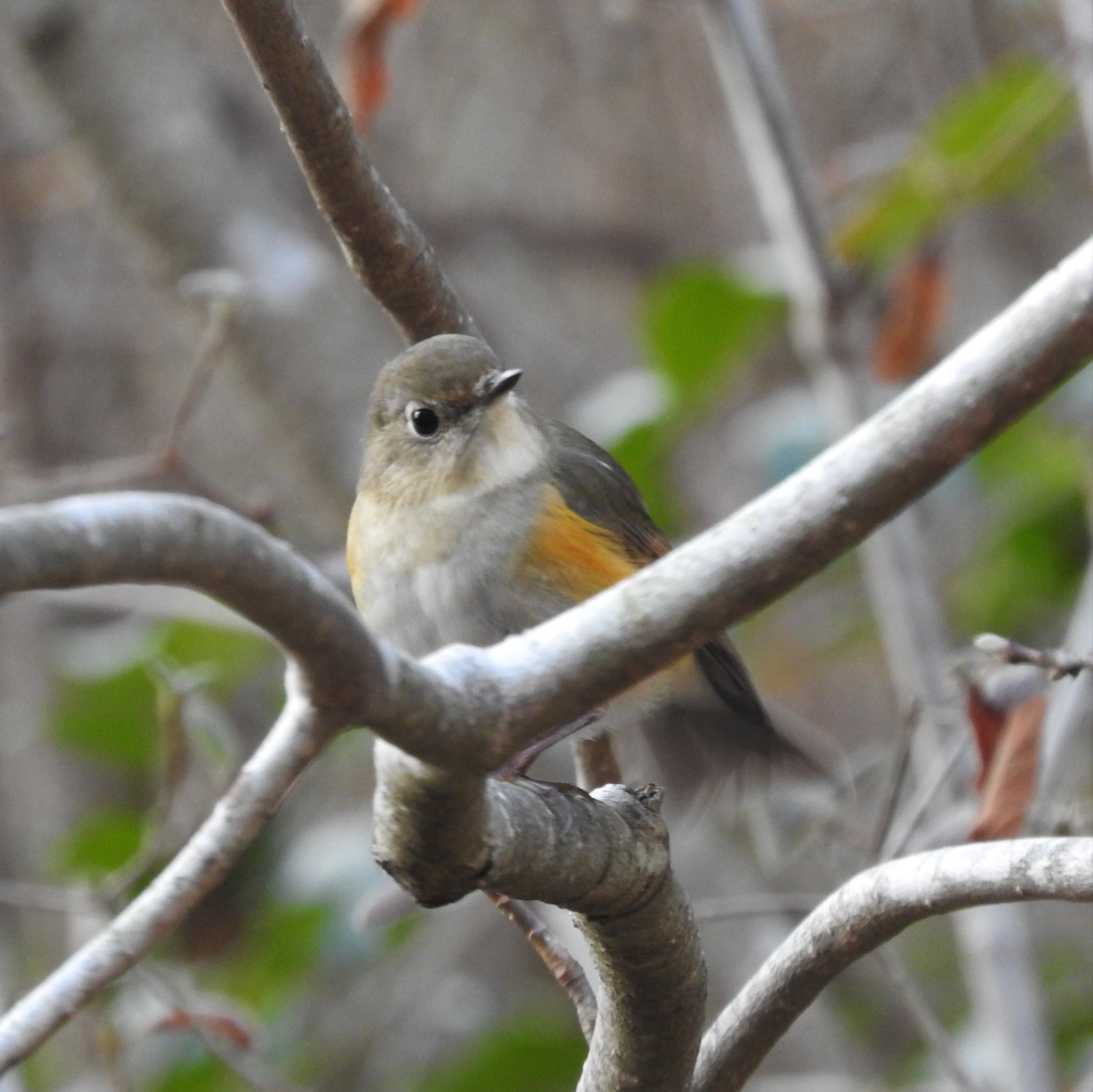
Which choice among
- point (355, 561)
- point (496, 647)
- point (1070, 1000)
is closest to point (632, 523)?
point (355, 561)

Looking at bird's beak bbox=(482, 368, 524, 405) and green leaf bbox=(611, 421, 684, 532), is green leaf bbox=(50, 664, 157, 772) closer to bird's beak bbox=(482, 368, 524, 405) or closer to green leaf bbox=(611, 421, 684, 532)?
green leaf bbox=(611, 421, 684, 532)

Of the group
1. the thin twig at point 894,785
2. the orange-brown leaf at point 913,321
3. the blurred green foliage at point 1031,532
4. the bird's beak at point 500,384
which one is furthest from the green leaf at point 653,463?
the thin twig at point 894,785

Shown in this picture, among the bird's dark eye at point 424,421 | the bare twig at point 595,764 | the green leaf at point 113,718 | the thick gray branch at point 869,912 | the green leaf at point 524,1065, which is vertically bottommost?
the thick gray branch at point 869,912

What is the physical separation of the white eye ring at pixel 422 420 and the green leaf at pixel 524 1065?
1.80 metres

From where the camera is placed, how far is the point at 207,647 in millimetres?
4004

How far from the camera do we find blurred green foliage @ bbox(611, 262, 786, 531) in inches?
146

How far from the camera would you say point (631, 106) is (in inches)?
269

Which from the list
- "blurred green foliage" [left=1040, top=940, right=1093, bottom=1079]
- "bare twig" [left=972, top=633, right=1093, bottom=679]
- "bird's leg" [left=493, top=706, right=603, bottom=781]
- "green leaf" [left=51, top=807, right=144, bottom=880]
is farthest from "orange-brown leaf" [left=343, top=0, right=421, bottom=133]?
"blurred green foliage" [left=1040, top=940, right=1093, bottom=1079]

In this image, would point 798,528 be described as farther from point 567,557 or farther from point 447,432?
point 447,432

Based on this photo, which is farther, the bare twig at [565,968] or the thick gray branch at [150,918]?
the bare twig at [565,968]

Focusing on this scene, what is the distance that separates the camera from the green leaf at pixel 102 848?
149 inches

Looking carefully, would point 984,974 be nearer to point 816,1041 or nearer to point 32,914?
point 816,1041

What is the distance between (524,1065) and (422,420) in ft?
6.15

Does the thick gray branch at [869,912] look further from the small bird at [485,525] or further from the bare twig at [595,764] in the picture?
the bare twig at [595,764]
